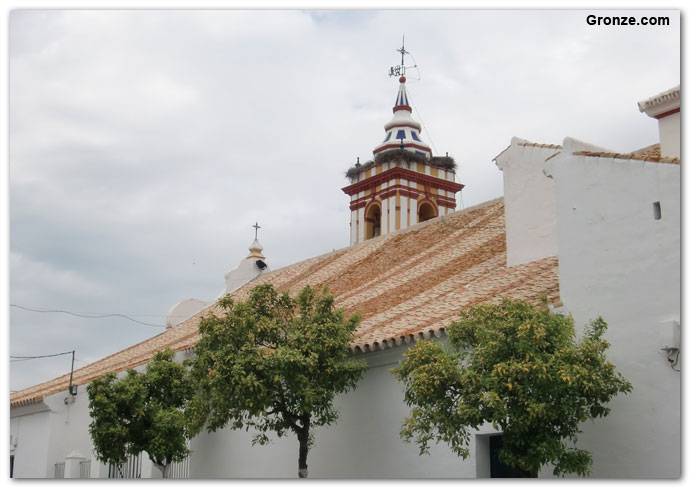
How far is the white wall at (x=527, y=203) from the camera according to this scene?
1370cm

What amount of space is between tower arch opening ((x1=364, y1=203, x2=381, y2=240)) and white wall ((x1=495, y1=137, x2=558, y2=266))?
48.8ft

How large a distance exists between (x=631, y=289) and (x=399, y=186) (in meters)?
19.8

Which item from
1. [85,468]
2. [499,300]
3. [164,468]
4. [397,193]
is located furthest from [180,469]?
[397,193]

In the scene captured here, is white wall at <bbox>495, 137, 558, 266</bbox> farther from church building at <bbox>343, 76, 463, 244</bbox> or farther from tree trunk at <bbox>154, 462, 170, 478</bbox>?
church building at <bbox>343, 76, 463, 244</bbox>

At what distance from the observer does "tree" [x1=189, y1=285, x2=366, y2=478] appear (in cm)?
1062

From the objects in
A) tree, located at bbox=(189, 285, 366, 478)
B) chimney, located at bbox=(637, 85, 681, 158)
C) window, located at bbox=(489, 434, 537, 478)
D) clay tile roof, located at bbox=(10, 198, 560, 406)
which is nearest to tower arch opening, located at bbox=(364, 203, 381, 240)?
clay tile roof, located at bbox=(10, 198, 560, 406)

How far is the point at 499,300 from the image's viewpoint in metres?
11.5

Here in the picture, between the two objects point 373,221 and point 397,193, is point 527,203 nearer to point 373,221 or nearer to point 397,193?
point 397,193

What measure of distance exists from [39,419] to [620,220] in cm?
1241

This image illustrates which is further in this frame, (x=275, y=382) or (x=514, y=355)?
(x=275, y=382)

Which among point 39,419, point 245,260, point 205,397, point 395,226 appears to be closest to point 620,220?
point 205,397

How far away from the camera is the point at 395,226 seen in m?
28.3

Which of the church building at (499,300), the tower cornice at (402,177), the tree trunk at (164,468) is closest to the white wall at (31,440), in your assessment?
the church building at (499,300)

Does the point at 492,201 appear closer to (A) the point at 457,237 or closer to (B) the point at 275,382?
(A) the point at 457,237
